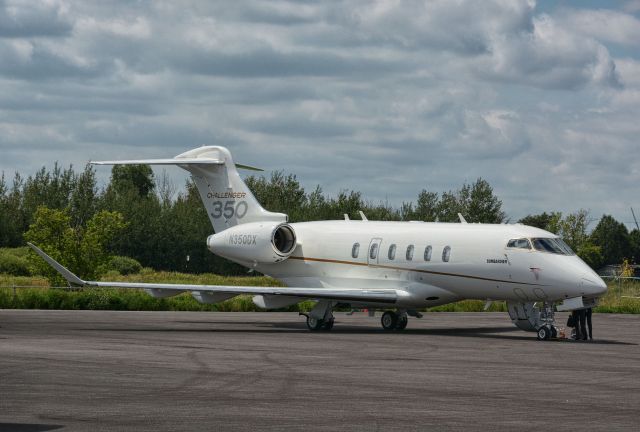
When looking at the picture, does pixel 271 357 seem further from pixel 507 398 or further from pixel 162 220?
pixel 162 220

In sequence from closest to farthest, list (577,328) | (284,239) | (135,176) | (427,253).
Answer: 1. (577,328)
2. (427,253)
3. (284,239)
4. (135,176)

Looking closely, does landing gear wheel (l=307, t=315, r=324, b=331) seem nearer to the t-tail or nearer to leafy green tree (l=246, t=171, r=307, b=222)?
the t-tail

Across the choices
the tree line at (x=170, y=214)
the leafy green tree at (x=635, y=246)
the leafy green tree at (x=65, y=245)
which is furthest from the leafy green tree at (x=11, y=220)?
the leafy green tree at (x=635, y=246)

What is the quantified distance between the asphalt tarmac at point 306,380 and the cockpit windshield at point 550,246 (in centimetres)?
234

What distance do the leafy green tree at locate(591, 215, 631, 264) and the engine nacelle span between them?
377 feet

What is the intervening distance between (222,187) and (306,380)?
65.8 ft

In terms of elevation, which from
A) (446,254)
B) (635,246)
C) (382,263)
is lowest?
(382,263)

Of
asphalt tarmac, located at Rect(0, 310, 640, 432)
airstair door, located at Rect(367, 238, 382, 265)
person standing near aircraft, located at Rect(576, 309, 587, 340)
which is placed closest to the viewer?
asphalt tarmac, located at Rect(0, 310, 640, 432)

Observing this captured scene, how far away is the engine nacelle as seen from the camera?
113ft

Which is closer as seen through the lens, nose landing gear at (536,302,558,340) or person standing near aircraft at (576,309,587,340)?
nose landing gear at (536,302,558,340)

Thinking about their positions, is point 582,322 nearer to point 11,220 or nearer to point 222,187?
point 222,187

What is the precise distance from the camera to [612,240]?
479 feet

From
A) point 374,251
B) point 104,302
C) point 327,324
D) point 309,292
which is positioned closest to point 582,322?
point 374,251

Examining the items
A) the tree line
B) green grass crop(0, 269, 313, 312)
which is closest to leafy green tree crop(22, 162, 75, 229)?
the tree line
